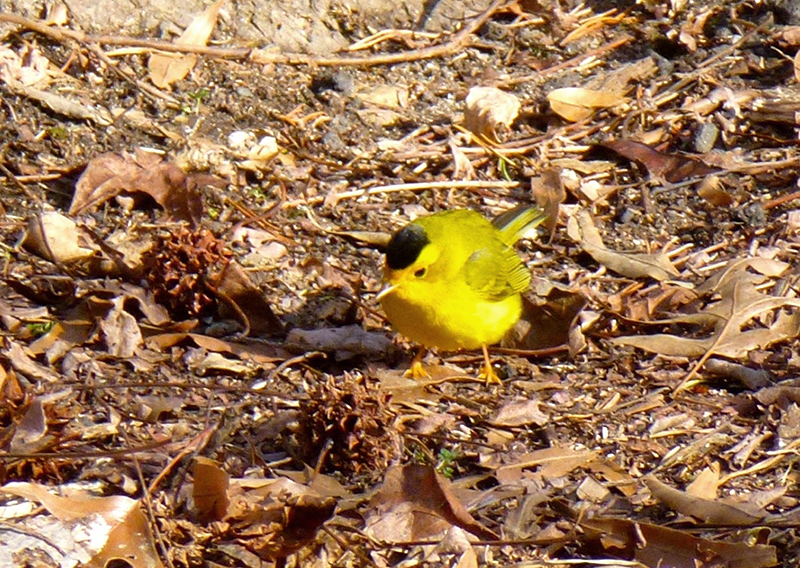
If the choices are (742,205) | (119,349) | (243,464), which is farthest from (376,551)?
(742,205)

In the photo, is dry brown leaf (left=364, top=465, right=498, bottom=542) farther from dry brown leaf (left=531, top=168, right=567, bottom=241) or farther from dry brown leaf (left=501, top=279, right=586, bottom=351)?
dry brown leaf (left=531, top=168, right=567, bottom=241)

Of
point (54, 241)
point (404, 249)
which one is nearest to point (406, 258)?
point (404, 249)

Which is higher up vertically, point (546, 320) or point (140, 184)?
point (140, 184)

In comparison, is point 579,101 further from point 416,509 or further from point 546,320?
point 416,509

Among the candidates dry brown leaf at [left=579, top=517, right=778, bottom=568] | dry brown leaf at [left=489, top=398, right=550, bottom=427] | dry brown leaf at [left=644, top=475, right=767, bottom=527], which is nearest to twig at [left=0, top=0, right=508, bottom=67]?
dry brown leaf at [left=489, top=398, right=550, bottom=427]

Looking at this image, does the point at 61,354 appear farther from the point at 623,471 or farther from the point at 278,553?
the point at 623,471

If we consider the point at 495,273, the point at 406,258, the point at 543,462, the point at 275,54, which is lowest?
the point at 543,462
